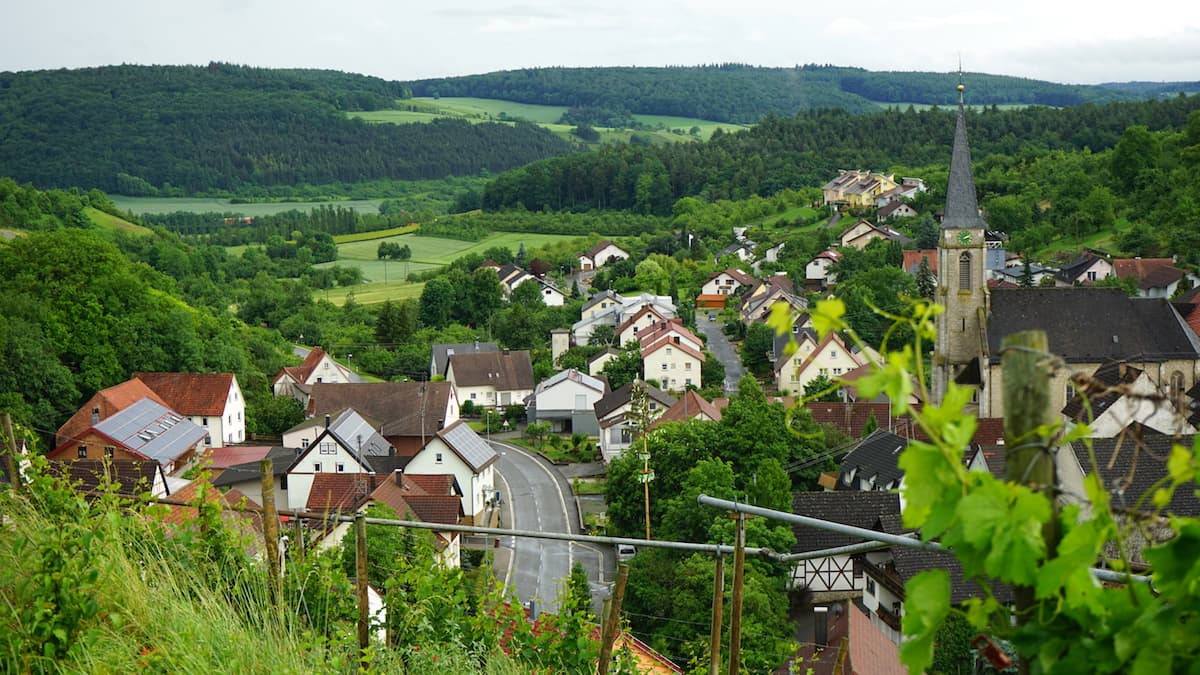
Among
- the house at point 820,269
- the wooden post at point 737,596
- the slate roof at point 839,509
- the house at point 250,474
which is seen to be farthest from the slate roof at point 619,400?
the wooden post at point 737,596

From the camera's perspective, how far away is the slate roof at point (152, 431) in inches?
920

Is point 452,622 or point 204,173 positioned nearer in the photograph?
point 452,622

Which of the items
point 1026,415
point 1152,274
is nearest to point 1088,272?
point 1152,274

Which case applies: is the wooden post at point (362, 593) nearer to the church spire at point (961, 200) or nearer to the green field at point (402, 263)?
the church spire at point (961, 200)

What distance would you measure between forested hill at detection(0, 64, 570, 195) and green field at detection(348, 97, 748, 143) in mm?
4796

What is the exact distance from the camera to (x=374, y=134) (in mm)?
127250

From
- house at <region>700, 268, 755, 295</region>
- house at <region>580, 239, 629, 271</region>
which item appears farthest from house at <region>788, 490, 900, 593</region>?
house at <region>580, 239, 629, 271</region>

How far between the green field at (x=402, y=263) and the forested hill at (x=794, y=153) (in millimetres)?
12760

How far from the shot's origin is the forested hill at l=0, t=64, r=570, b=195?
10788cm

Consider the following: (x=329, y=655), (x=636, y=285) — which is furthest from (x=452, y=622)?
(x=636, y=285)

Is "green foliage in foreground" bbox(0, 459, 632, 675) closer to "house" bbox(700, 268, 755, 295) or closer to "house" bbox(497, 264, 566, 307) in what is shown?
"house" bbox(497, 264, 566, 307)

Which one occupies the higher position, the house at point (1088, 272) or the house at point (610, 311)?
the house at point (1088, 272)

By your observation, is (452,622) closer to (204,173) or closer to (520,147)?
(204,173)

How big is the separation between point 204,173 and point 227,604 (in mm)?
115715
